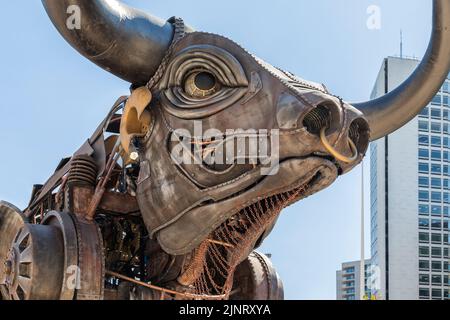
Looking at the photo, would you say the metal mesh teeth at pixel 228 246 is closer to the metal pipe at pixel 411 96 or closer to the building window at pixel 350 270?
the metal pipe at pixel 411 96

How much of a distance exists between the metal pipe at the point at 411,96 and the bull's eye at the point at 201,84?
168cm

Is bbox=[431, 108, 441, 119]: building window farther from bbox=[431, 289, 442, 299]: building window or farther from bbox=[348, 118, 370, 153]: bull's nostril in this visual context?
bbox=[348, 118, 370, 153]: bull's nostril

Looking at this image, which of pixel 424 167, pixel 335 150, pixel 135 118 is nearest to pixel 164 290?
pixel 135 118

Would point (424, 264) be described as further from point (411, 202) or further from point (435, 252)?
Answer: point (411, 202)

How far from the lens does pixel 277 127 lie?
26.8ft

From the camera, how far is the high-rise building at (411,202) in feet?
226

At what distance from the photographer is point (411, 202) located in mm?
70625

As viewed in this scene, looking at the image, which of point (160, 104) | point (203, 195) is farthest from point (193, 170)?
point (160, 104)

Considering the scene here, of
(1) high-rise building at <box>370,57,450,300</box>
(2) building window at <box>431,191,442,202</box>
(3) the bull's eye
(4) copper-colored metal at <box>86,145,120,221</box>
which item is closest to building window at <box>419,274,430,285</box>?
(1) high-rise building at <box>370,57,450,300</box>

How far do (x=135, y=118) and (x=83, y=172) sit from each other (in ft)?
3.02

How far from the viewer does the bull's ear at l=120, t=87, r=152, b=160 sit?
8.83 meters

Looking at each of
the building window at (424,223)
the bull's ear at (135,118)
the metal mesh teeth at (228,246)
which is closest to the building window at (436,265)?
the building window at (424,223)
